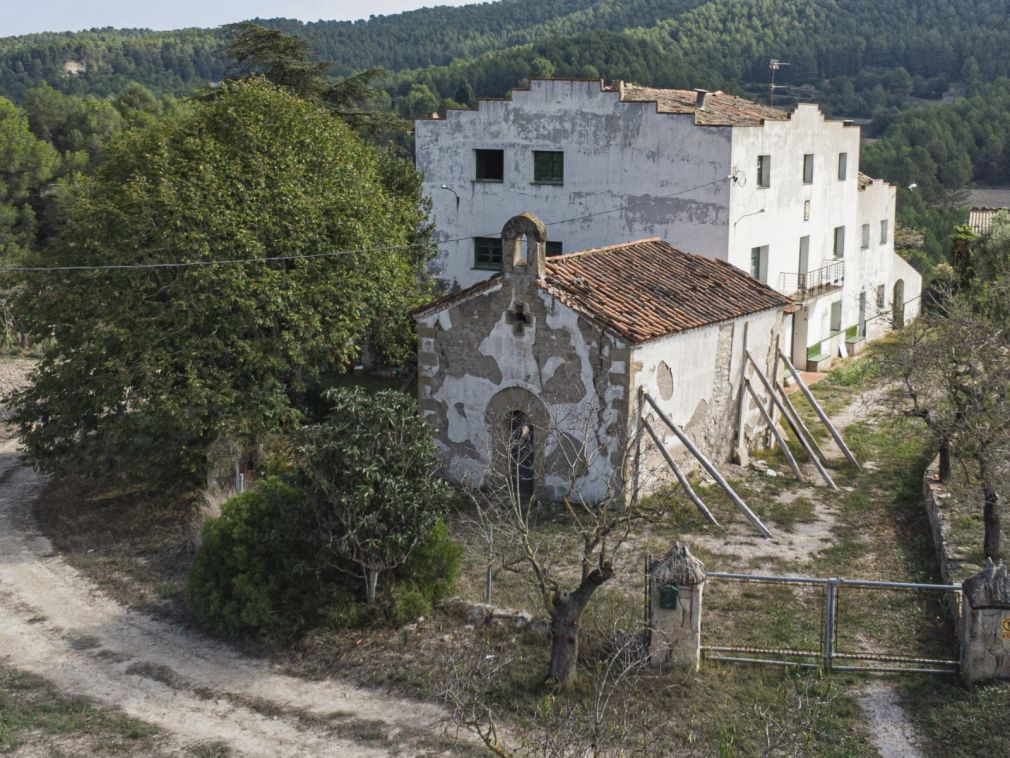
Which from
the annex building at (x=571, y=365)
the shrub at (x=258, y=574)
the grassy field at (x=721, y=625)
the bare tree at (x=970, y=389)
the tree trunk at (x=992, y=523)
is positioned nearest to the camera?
the grassy field at (x=721, y=625)

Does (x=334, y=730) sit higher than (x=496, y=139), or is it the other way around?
(x=496, y=139)

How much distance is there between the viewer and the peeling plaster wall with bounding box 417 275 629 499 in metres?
21.7

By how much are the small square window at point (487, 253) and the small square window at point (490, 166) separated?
1694 millimetres

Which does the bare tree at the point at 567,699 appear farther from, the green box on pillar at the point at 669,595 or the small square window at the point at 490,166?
the small square window at the point at 490,166

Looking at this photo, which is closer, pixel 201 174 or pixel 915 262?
pixel 201 174

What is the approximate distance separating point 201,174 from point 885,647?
15166 millimetres

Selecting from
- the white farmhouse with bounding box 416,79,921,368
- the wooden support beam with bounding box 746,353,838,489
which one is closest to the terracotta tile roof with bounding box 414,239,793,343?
the wooden support beam with bounding box 746,353,838,489

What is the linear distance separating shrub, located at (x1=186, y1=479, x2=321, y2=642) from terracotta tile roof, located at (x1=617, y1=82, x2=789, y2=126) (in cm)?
1744

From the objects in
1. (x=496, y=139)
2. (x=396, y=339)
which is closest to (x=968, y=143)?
(x=496, y=139)

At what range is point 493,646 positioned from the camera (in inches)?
649

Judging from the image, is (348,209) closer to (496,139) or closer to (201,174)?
(201,174)

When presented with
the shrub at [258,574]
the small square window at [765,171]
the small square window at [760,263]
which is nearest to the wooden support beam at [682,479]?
the shrub at [258,574]

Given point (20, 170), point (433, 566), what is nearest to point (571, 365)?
point (433, 566)

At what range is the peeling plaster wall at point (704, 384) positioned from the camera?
2214cm
